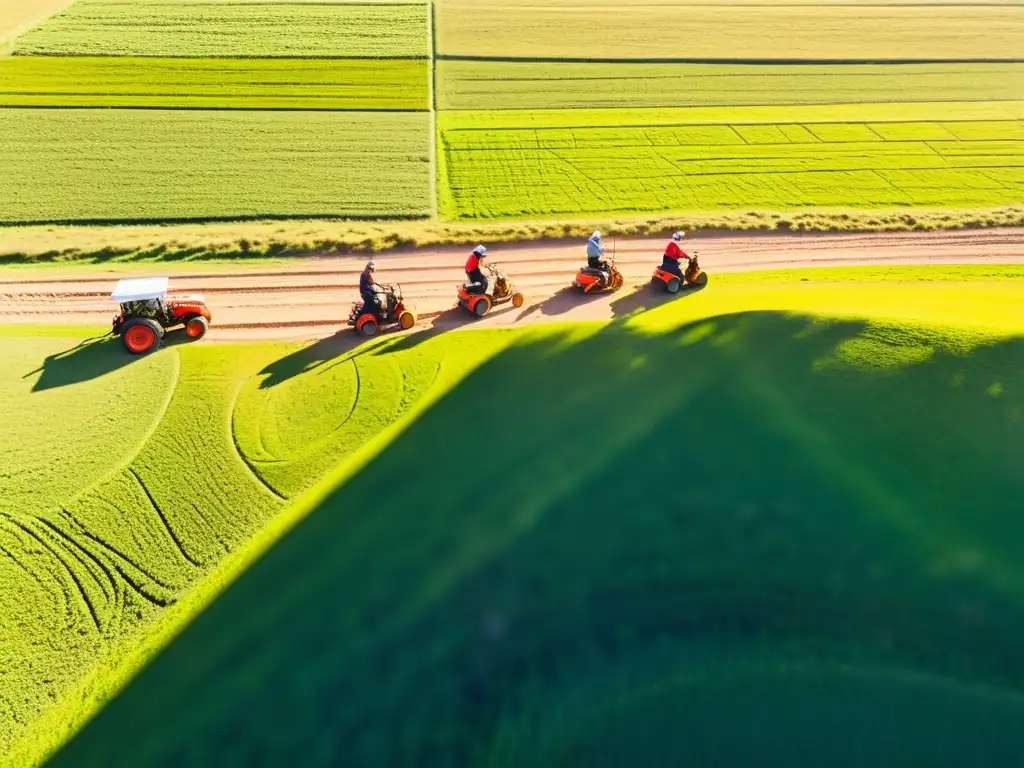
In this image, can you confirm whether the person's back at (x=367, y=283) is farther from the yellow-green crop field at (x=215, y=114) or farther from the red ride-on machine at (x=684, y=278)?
the yellow-green crop field at (x=215, y=114)

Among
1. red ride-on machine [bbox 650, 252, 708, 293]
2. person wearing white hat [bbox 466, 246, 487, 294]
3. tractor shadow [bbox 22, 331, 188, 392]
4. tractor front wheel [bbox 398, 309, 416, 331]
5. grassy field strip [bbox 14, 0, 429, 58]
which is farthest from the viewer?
grassy field strip [bbox 14, 0, 429, 58]

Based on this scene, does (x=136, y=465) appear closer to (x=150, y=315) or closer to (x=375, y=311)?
(x=150, y=315)

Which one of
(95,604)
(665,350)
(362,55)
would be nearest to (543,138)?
(362,55)

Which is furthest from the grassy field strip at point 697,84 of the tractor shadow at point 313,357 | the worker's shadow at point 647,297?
the tractor shadow at point 313,357

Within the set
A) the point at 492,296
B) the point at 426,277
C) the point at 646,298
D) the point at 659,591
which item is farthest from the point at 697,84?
the point at 659,591

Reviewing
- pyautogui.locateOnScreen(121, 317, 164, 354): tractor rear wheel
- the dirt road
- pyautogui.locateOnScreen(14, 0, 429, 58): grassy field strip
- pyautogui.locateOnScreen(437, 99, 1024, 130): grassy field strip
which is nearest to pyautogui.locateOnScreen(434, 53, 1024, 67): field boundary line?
pyautogui.locateOnScreen(14, 0, 429, 58): grassy field strip

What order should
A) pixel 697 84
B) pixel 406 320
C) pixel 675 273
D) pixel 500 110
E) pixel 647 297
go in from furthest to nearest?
pixel 697 84
pixel 500 110
pixel 647 297
pixel 675 273
pixel 406 320

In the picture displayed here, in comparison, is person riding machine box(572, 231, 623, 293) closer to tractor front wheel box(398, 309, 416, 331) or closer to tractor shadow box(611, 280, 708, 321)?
tractor shadow box(611, 280, 708, 321)
